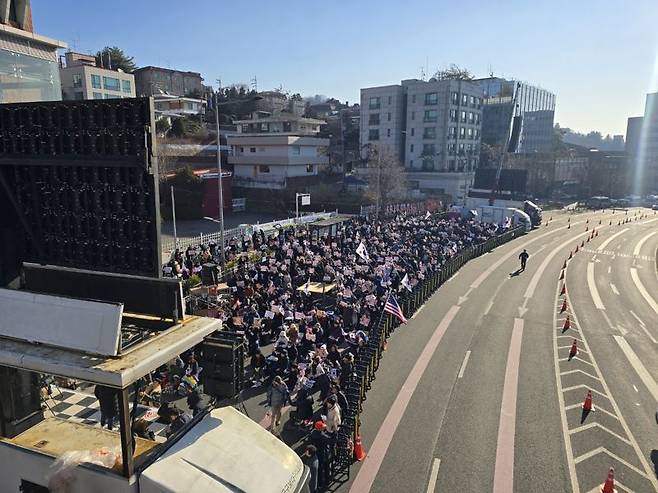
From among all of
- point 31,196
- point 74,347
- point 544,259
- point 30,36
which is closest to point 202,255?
point 30,36

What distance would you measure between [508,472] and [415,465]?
6.86ft

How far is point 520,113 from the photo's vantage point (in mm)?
120000

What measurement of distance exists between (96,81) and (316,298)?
201ft

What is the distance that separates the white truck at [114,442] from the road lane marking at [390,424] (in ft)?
13.6

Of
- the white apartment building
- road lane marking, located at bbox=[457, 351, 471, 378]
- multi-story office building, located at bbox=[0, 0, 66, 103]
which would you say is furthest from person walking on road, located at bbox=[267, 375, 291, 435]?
the white apartment building

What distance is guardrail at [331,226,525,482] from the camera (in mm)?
10406

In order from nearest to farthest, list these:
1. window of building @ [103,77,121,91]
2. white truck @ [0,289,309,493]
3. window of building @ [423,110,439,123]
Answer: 1. white truck @ [0,289,309,493]
2. window of building @ [103,77,121,91]
3. window of building @ [423,110,439,123]

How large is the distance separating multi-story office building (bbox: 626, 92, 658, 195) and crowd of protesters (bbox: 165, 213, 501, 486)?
88733mm

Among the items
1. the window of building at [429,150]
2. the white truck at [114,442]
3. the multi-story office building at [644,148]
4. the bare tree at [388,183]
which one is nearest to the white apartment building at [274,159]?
the bare tree at [388,183]

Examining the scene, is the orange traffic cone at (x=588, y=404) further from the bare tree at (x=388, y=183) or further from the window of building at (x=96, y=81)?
the window of building at (x=96, y=81)

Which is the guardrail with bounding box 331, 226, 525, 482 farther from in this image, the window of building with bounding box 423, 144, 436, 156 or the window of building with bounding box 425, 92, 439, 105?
the window of building with bounding box 425, 92, 439, 105

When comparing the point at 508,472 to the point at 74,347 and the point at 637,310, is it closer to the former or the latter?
the point at 74,347

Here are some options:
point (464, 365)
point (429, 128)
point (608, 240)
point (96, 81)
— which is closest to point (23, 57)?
point (464, 365)

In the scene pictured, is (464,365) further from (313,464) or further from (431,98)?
(431,98)
